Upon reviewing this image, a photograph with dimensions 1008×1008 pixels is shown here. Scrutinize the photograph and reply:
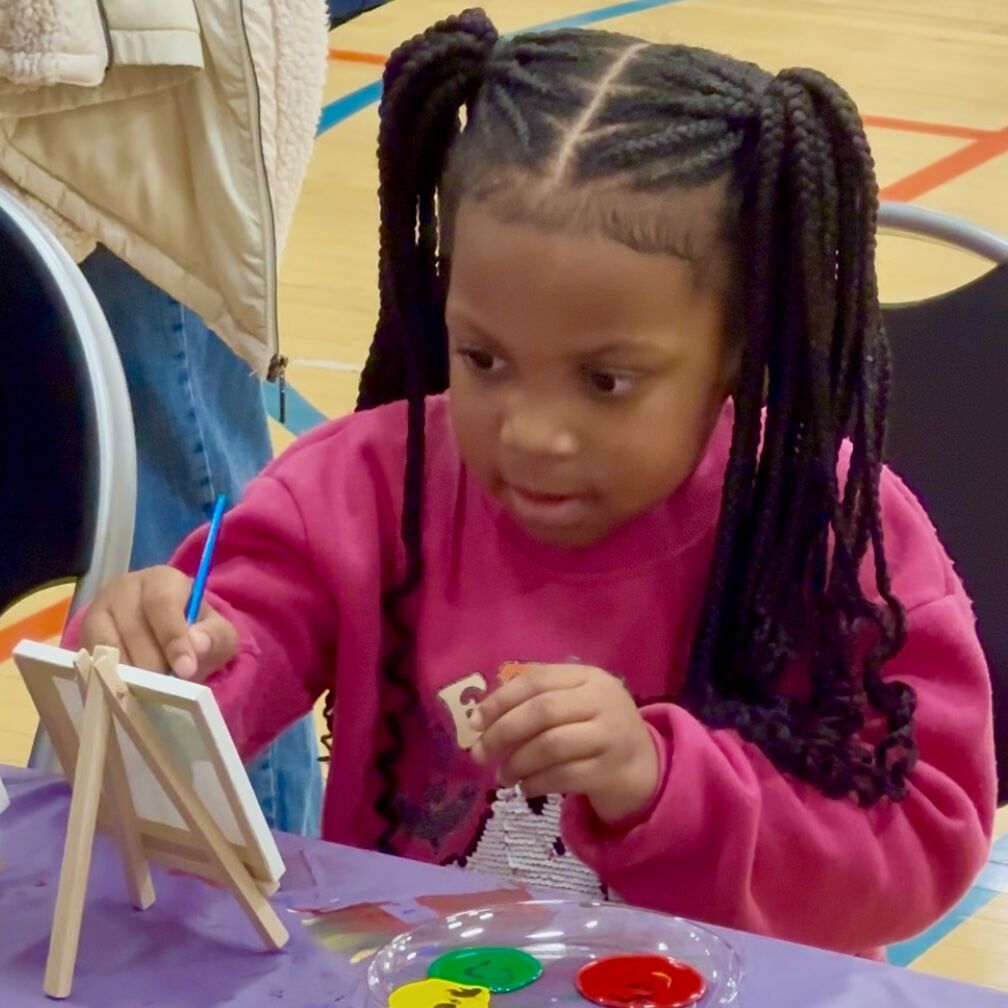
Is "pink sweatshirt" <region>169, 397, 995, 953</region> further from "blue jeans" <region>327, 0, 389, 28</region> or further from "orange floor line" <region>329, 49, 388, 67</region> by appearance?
"blue jeans" <region>327, 0, 389, 28</region>

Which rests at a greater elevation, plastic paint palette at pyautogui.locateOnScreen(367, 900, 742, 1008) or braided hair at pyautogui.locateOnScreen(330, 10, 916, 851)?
braided hair at pyautogui.locateOnScreen(330, 10, 916, 851)

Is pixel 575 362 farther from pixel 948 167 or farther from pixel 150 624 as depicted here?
pixel 948 167

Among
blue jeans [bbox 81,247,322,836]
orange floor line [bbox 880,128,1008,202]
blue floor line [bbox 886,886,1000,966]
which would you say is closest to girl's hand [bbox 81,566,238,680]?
blue jeans [bbox 81,247,322,836]

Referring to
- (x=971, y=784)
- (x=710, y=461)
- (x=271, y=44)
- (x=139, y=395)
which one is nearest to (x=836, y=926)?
(x=971, y=784)

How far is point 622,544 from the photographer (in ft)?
3.80

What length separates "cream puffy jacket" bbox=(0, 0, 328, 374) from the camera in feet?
5.20

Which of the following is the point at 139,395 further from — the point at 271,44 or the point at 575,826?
the point at 575,826

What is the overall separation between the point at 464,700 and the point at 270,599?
139 millimetres

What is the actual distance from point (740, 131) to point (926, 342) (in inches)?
16.1

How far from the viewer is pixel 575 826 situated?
1.00 meters

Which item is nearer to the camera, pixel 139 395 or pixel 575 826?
pixel 575 826

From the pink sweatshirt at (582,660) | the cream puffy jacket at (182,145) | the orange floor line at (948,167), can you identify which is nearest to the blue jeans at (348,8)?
the orange floor line at (948,167)

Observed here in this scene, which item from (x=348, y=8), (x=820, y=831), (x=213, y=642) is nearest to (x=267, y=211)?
(x=213, y=642)

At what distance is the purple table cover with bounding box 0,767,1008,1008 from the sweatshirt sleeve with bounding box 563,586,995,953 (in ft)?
0.44
